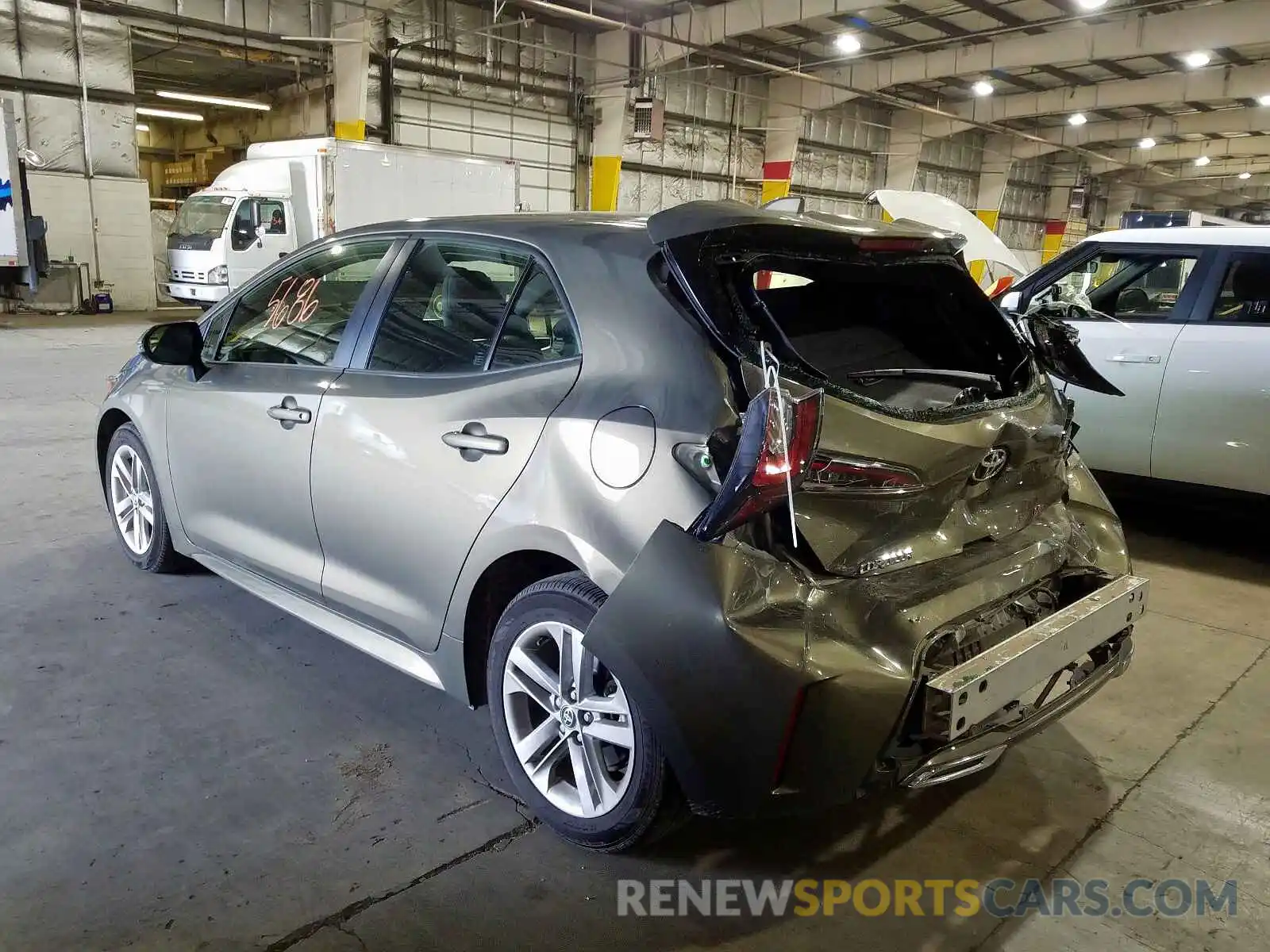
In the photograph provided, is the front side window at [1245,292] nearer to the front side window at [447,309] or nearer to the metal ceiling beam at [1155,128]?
the front side window at [447,309]

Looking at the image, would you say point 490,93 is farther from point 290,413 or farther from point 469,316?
point 469,316

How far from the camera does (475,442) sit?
2.35 metres

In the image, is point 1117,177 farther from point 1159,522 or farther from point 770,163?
point 1159,522

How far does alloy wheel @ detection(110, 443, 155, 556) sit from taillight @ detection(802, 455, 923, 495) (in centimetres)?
293

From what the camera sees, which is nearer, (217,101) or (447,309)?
(447,309)

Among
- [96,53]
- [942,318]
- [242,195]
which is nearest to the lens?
[942,318]

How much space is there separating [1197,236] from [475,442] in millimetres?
4313

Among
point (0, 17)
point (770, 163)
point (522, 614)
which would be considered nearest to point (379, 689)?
point (522, 614)

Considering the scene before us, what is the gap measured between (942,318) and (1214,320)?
2.69 meters

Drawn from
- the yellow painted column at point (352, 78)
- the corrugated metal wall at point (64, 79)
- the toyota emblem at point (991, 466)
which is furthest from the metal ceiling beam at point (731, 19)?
the toyota emblem at point (991, 466)

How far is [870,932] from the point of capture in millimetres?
2076

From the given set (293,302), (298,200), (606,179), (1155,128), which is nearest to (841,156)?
(1155,128)

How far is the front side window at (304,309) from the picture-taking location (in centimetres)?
296

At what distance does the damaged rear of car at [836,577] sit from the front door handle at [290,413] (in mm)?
1287
